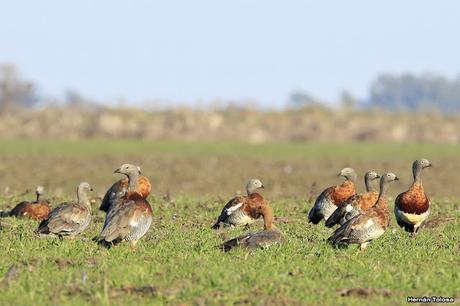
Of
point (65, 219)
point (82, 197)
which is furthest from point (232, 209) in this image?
point (65, 219)

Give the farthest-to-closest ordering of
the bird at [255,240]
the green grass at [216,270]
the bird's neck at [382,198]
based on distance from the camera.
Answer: the bird's neck at [382,198]
the bird at [255,240]
the green grass at [216,270]

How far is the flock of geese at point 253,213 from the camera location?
13.3 m

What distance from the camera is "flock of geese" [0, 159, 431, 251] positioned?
43.5 feet

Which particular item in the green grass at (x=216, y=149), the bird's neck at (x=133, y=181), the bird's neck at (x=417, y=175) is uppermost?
the bird's neck at (x=133, y=181)

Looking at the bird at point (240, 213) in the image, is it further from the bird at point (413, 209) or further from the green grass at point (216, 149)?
the green grass at point (216, 149)

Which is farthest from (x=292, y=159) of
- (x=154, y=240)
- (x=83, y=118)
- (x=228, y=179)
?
(x=154, y=240)

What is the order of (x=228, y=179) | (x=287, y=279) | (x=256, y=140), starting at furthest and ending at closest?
(x=256, y=140) < (x=228, y=179) < (x=287, y=279)

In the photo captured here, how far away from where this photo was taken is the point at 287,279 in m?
11.2

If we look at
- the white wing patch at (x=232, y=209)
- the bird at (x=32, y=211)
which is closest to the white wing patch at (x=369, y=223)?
the white wing patch at (x=232, y=209)

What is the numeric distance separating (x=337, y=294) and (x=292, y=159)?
33369mm

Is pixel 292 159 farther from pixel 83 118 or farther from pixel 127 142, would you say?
pixel 83 118

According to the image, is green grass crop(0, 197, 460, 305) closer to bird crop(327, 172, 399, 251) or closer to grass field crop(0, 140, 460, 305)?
grass field crop(0, 140, 460, 305)

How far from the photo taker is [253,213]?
16.1 m

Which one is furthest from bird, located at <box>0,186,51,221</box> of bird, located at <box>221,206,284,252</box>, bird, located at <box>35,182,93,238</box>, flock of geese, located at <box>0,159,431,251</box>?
bird, located at <box>221,206,284,252</box>
